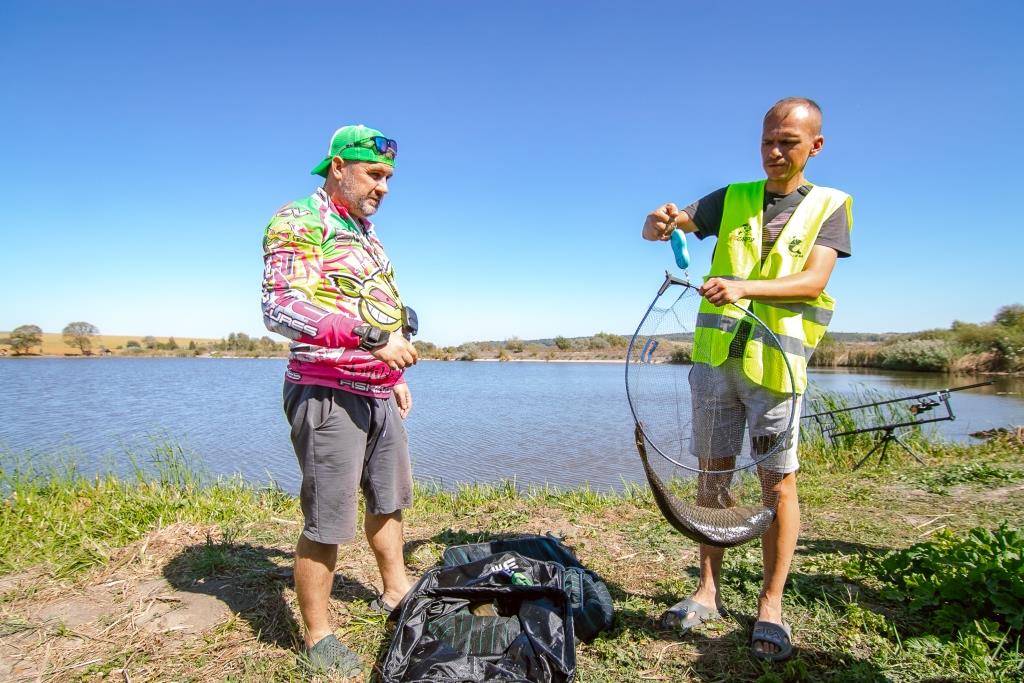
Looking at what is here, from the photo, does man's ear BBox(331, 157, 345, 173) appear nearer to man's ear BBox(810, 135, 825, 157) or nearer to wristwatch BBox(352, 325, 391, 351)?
wristwatch BBox(352, 325, 391, 351)

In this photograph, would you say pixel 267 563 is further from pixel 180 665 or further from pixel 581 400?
pixel 581 400

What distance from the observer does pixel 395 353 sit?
7.75 feet

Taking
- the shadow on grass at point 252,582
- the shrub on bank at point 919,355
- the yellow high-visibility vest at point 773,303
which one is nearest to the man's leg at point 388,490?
the shadow on grass at point 252,582

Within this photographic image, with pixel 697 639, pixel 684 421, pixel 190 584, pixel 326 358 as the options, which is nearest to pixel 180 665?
pixel 190 584

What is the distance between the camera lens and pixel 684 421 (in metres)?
3.16

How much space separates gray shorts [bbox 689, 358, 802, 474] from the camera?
8.61ft

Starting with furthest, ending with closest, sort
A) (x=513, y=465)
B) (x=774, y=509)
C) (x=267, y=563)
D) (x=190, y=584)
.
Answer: (x=513, y=465) → (x=267, y=563) → (x=190, y=584) → (x=774, y=509)

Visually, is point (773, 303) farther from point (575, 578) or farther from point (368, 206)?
point (368, 206)

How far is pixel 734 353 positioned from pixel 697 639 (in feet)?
4.69

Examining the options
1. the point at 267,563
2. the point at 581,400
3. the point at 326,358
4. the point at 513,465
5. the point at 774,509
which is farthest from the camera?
the point at 581,400

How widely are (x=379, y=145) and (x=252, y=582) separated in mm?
2611

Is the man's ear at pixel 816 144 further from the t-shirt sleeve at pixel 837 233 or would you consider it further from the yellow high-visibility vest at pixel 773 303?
the t-shirt sleeve at pixel 837 233

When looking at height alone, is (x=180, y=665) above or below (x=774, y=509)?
below

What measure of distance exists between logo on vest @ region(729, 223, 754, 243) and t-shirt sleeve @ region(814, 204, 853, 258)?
0.95 feet
